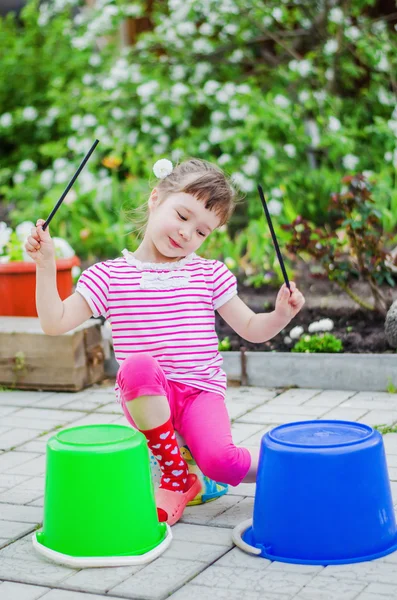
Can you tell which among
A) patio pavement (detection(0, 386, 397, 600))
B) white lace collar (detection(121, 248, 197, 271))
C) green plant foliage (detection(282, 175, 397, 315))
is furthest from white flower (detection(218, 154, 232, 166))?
white lace collar (detection(121, 248, 197, 271))

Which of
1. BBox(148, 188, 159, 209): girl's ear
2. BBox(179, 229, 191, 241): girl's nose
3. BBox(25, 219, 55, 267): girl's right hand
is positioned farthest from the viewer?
BBox(148, 188, 159, 209): girl's ear

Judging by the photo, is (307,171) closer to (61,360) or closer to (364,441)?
(61,360)

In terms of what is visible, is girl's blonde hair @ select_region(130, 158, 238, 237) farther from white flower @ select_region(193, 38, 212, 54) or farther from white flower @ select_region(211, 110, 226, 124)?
white flower @ select_region(193, 38, 212, 54)

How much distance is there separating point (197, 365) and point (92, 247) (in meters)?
3.83

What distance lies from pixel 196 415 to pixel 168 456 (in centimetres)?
15

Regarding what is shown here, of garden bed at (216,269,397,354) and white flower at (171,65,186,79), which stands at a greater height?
white flower at (171,65,186,79)

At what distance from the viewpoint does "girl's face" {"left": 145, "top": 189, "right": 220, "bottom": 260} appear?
9.29 ft

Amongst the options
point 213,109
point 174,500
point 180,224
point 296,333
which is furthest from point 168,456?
point 213,109

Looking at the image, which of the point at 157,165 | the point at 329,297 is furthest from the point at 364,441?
the point at 329,297

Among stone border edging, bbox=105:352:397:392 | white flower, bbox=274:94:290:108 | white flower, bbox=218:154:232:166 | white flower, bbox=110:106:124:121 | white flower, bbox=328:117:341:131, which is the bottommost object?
stone border edging, bbox=105:352:397:392

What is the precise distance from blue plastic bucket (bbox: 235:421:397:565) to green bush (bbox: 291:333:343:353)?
1821 mm

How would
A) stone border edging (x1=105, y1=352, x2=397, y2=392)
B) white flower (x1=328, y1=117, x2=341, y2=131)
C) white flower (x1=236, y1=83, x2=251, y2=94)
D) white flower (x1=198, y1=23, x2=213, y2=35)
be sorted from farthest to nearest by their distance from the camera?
1. white flower (x1=198, y1=23, x2=213, y2=35)
2. white flower (x1=236, y1=83, x2=251, y2=94)
3. white flower (x1=328, y1=117, x2=341, y2=131)
4. stone border edging (x1=105, y1=352, x2=397, y2=392)

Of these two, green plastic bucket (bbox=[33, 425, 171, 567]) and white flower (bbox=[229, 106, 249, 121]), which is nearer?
green plastic bucket (bbox=[33, 425, 171, 567])

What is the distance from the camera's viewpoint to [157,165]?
297 cm
